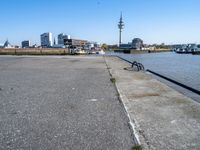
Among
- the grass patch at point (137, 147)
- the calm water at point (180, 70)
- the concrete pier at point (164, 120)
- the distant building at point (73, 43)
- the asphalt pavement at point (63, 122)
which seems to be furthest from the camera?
the distant building at point (73, 43)

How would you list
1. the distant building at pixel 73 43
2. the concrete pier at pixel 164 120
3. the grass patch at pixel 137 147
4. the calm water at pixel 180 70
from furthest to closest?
the distant building at pixel 73 43
the calm water at pixel 180 70
the concrete pier at pixel 164 120
the grass patch at pixel 137 147

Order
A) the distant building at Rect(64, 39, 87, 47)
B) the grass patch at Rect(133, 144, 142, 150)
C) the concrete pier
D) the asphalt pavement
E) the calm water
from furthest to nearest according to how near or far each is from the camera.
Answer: the distant building at Rect(64, 39, 87, 47)
the calm water
the concrete pier
the asphalt pavement
the grass patch at Rect(133, 144, 142, 150)

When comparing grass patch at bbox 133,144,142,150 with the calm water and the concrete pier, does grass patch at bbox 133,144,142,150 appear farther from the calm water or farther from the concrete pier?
the calm water

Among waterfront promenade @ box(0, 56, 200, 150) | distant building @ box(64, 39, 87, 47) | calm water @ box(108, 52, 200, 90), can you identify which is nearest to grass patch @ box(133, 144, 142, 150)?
waterfront promenade @ box(0, 56, 200, 150)

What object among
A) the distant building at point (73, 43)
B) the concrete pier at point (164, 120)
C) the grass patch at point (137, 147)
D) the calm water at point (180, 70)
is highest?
the distant building at point (73, 43)

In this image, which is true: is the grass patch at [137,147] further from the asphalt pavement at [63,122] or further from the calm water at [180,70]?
the calm water at [180,70]

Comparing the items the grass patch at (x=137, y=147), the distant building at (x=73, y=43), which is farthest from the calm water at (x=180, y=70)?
the distant building at (x=73, y=43)

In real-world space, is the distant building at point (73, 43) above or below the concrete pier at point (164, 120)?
above

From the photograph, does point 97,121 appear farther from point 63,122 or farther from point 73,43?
Answer: point 73,43

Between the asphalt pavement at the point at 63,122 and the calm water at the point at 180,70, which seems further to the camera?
the calm water at the point at 180,70

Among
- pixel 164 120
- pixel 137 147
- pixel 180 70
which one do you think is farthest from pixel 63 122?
pixel 180 70

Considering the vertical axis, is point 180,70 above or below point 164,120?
below

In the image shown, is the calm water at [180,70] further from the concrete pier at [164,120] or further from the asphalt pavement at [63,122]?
the asphalt pavement at [63,122]

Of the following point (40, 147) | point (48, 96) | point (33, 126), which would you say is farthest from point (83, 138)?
point (48, 96)
